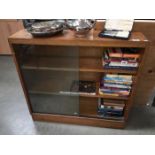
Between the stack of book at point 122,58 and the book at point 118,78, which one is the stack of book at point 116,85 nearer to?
the book at point 118,78

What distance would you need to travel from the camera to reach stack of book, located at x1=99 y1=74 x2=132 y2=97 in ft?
4.36

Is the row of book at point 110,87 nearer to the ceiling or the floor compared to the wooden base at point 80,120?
nearer to the ceiling

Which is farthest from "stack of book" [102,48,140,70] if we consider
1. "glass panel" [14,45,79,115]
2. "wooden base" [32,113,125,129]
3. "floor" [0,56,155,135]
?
"floor" [0,56,155,135]

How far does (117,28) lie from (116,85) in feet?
1.65

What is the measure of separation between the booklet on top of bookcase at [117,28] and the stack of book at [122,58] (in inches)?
5.6

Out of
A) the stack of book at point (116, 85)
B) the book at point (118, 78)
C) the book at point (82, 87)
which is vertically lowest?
the book at point (82, 87)

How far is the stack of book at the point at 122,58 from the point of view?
1.20 metres

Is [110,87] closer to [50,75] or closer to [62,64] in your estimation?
[62,64]

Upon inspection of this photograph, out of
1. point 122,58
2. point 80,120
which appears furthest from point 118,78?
point 80,120

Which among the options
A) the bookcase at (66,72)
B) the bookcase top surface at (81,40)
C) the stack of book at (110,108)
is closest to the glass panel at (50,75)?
the bookcase at (66,72)

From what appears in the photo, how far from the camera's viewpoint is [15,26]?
9.84ft
